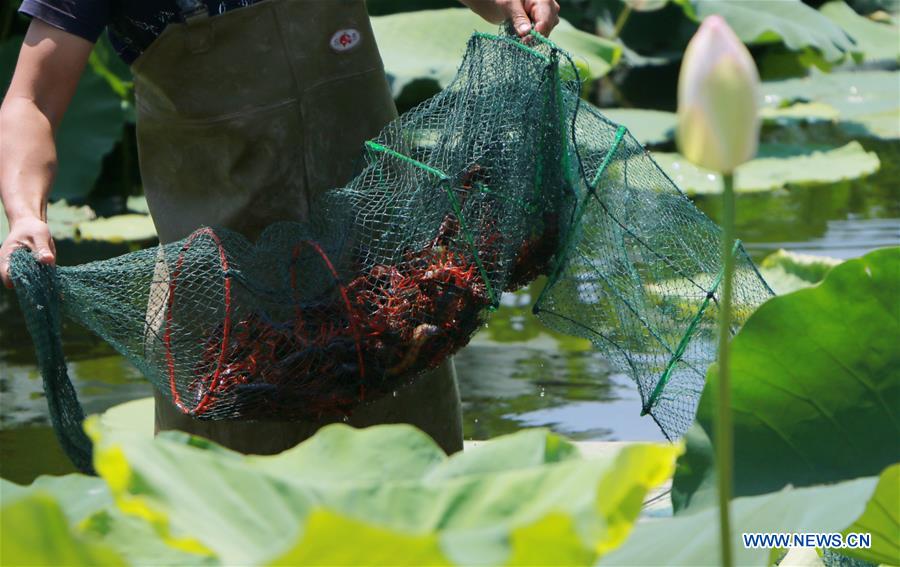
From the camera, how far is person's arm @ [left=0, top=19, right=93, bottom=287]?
5.11 feet

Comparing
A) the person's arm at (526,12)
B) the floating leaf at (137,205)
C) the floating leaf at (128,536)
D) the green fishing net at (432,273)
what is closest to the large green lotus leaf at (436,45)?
the floating leaf at (137,205)

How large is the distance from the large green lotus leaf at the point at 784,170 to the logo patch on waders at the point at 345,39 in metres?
3.04

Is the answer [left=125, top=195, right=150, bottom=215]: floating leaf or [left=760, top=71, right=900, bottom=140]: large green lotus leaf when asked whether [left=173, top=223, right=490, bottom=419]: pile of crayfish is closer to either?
[left=125, top=195, right=150, bottom=215]: floating leaf

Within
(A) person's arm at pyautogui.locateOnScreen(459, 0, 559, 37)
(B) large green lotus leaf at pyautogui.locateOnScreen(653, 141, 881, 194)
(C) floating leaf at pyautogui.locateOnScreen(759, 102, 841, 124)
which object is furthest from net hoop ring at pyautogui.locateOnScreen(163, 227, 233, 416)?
(C) floating leaf at pyautogui.locateOnScreen(759, 102, 841, 124)

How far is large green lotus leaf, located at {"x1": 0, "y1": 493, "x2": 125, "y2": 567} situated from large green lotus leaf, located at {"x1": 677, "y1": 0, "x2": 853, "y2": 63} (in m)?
5.78

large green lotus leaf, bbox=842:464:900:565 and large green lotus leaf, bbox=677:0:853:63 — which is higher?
large green lotus leaf, bbox=842:464:900:565

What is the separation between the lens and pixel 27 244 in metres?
1.48

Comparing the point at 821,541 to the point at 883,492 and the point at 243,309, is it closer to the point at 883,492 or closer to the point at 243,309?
the point at 883,492

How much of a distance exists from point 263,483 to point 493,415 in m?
2.31

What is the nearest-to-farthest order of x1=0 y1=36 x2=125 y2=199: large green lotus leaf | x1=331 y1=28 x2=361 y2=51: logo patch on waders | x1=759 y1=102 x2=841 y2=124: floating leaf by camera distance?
x1=331 y1=28 x2=361 y2=51: logo patch on waders
x1=0 y1=36 x2=125 y2=199: large green lotus leaf
x1=759 y1=102 x2=841 y2=124: floating leaf

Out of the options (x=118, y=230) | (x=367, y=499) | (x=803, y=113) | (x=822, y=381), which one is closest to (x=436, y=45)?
(x=118, y=230)

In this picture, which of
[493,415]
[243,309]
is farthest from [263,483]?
[493,415]

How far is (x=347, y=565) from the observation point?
68 centimetres

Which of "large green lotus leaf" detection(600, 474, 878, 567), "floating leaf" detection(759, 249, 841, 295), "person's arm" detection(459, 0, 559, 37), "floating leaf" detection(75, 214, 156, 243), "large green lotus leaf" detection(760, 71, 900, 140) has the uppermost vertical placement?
"person's arm" detection(459, 0, 559, 37)
